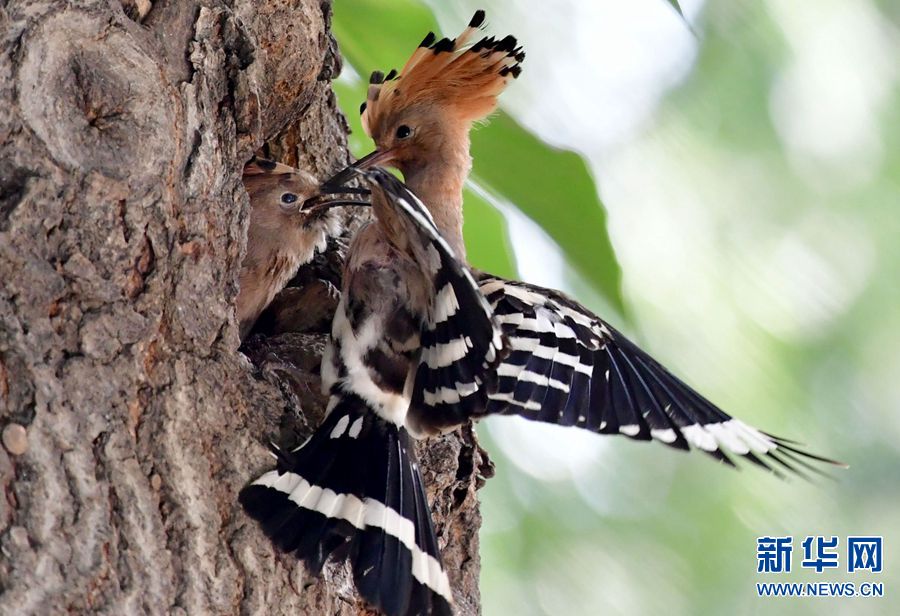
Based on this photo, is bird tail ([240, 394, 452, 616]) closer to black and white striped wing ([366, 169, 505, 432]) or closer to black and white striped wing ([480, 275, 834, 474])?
black and white striped wing ([366, 169, 505, 432])

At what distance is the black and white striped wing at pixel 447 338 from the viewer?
4.38ft

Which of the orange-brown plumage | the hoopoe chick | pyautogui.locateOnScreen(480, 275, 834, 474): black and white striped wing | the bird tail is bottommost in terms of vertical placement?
the bird tail

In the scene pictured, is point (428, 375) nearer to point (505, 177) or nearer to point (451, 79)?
point (505, 177)

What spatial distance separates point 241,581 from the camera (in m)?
1.27

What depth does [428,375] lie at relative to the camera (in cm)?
152

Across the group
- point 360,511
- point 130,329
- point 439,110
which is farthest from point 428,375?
point 439,110

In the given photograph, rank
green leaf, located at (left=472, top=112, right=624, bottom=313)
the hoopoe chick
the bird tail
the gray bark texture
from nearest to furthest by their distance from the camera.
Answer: the gray bark texture < the bird tail < green leaf, located at (left=472, top=112, right=624, bottom=313) < the hoopoe chick

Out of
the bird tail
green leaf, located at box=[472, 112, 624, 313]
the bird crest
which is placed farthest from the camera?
the bird crest

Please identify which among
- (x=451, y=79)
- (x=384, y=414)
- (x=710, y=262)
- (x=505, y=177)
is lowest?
(x=384, y=414)

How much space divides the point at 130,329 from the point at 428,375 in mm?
425

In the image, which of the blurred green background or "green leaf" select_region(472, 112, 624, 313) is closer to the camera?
"green leaf" select_region(472, 112, 624, 313)

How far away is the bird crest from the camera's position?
6.39 ft

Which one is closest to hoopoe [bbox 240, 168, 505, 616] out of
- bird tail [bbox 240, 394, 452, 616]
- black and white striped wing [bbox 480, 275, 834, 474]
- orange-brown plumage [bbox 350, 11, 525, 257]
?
bird tail [bbox 240, 394, 452, 616]

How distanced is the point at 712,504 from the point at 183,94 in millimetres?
1419
